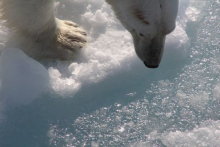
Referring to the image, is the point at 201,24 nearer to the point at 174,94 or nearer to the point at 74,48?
the point at 174,94

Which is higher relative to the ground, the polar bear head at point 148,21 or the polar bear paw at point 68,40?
the polar bear paw at point 68,40

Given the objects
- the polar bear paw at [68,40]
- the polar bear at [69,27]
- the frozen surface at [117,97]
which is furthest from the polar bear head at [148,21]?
the polar bear paw at [68,40]

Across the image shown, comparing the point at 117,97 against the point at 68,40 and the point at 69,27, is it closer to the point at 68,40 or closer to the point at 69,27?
the point at 68,40

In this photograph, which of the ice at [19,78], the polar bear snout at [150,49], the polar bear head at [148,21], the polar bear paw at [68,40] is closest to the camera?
the polar bear head at [148,21]

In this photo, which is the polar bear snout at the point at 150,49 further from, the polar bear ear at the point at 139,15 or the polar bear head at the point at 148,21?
the polar bear ear at the point at 139,15

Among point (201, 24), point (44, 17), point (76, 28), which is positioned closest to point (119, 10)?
point (44, 17)

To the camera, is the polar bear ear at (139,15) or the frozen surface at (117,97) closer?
the polar bear ear at (139,15)
